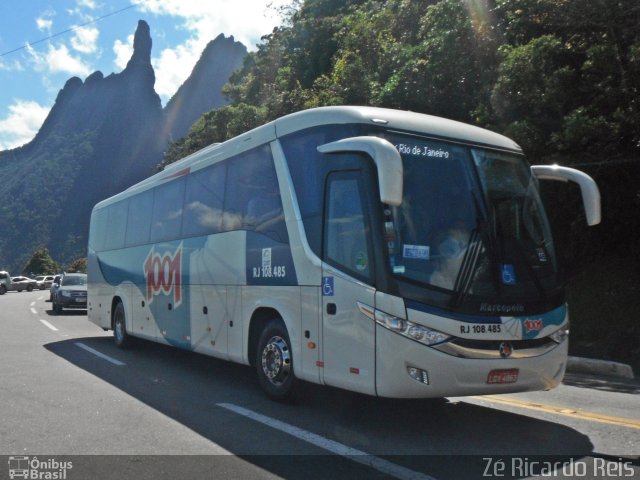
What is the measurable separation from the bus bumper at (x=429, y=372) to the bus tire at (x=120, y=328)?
8216 millimetres

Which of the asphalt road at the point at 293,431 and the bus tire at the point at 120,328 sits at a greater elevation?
the bus tire at the point at 120,328

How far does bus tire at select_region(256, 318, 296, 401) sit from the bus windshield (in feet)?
6.73

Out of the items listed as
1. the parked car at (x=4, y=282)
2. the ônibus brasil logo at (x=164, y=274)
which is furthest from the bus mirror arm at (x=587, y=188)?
the parked car at (x=4, y=282)

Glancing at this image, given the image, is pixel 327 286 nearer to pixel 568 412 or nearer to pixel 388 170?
pixel 388 170

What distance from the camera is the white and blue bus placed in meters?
5.64

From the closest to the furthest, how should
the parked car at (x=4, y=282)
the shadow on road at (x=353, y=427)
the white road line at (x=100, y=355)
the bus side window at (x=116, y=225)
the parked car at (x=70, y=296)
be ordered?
the shadow on road at (x=353, y=427), the white road line at (x=100, y=355), the bus side window at (x=116, y=225), the parked car at (x=70, y=296), the parked car at (x=4, y=282)

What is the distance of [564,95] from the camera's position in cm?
1280

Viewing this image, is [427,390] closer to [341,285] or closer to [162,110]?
[341,285]

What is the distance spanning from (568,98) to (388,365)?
9424mm

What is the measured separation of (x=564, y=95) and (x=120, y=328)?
→ 33.3ft

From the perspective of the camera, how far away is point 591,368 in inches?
432

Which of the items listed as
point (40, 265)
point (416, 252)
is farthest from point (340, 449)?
point (40, 265)

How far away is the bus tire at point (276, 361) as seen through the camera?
23.3 feet

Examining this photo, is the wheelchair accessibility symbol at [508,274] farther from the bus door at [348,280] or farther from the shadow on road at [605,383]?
the shadow on road at [605,383]
